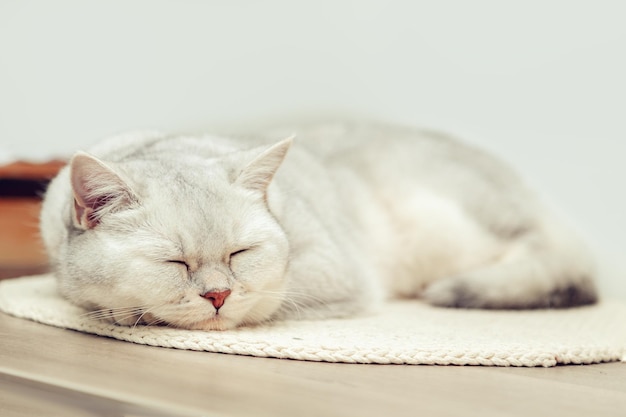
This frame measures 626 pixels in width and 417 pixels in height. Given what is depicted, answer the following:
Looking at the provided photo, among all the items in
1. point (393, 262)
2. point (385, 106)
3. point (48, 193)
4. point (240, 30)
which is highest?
point (240, 30)

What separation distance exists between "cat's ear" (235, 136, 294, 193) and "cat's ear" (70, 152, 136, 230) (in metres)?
0.26

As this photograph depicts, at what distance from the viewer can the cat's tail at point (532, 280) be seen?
1999 mm

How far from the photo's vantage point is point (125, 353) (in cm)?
139

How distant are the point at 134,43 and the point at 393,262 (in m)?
1.66

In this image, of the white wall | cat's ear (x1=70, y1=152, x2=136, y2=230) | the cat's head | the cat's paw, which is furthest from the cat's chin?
the white wall

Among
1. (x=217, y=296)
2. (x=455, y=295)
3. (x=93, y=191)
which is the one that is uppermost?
(x=93, y=191)

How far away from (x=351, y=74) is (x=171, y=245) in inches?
61.0

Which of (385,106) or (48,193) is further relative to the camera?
(385,106)

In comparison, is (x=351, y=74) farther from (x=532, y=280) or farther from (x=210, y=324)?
(x=210, y=324)

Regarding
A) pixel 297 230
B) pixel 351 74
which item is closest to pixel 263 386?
pixel 297 230

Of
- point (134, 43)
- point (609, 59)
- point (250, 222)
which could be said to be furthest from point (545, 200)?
point (134, 43)

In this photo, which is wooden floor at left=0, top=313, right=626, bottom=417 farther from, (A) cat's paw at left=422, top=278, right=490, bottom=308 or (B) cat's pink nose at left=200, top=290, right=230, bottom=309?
(A) cat's paw at left=422, top=278, right=490, bottom=308

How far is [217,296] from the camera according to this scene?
4.70 feet

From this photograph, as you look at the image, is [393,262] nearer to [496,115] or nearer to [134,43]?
[496,115]
